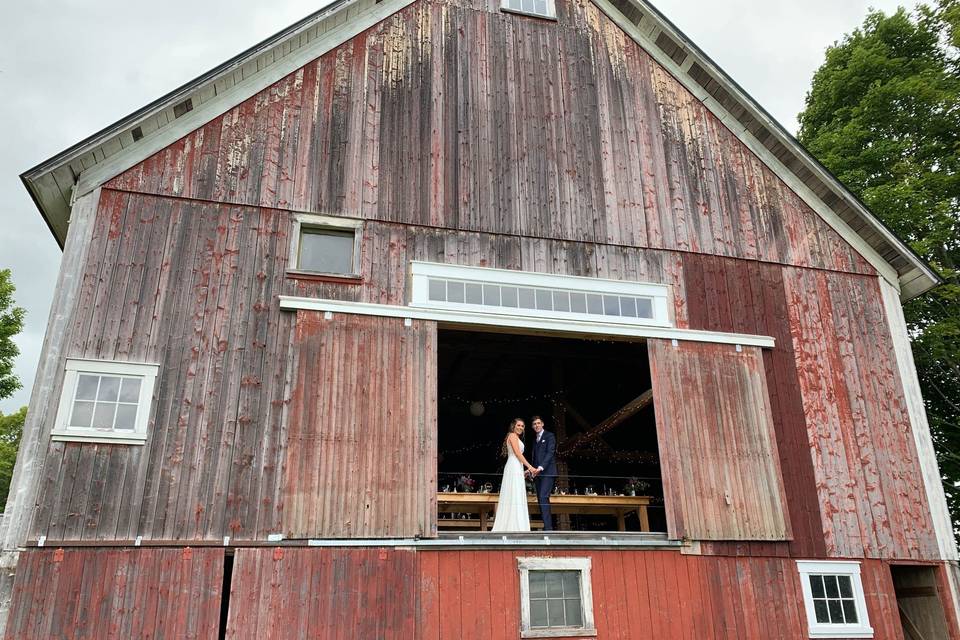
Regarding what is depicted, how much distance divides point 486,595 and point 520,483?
7.54 feet

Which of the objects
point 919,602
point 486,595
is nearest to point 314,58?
point 486,595

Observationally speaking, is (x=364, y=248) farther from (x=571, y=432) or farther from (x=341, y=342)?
(x=571, y=432)

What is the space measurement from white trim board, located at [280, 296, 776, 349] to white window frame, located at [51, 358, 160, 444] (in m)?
1.75

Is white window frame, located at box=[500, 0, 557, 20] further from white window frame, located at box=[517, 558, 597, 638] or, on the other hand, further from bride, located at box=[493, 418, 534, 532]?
white window frame, located at box=[517, 558, 597, 638]

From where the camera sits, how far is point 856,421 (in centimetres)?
1127

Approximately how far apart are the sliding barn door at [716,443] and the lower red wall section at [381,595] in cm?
50

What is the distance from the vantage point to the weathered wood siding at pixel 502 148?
10375 mm

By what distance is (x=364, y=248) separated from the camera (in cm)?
1021

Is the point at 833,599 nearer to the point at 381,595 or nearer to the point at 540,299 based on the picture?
the point at 540,299

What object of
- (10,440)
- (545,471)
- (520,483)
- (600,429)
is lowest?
(520,483)

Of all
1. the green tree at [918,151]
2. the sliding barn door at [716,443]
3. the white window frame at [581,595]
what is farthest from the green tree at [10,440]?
the green tree at [918,151]

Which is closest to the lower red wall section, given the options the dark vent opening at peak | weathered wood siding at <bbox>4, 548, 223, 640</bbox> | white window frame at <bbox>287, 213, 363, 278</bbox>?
weathered wood siding at <bbox>4, 548, 223, 640</bbox>

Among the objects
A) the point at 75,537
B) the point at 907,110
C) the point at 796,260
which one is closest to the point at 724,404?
the point at 796,260

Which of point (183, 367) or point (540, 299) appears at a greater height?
point (540, 299)
